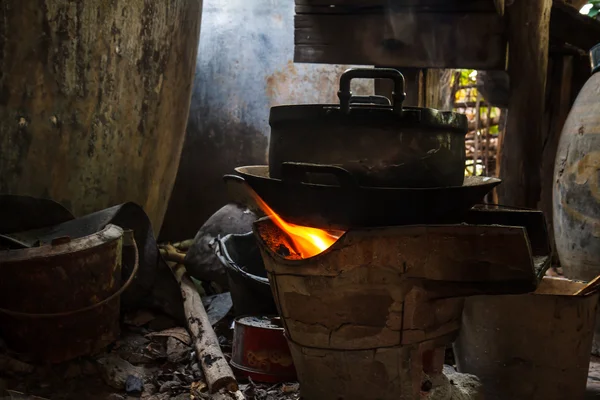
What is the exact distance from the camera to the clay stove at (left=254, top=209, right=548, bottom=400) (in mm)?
1728

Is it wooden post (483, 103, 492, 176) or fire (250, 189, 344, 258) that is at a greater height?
wooden post (483, 103, 492, 176)

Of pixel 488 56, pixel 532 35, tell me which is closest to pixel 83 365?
pixel 488 56

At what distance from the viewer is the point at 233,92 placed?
515 centimetres

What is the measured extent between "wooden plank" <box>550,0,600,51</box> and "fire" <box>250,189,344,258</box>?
2595 mm

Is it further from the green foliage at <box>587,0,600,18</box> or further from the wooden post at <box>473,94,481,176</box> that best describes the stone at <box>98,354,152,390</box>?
the wooden post at <box>473,94,481,176</box>

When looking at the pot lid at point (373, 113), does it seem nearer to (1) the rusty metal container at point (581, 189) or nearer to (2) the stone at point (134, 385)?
(2) the stone at point (134, 385)

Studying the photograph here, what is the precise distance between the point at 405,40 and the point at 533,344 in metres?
1.56

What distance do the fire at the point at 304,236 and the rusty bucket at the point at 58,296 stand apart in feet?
2.68

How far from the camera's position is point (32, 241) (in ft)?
8.94

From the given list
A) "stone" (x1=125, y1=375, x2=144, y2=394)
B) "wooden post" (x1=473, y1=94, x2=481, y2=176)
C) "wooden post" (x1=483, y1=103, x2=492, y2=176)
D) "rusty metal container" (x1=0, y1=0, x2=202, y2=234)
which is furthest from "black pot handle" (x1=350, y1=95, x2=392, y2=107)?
"wooden post" (x1=473, y1=94, x2=481, y2=176)

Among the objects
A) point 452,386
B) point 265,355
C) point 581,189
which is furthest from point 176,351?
point 581,189

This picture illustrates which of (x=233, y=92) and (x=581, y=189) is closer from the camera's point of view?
(x=581, y=189)

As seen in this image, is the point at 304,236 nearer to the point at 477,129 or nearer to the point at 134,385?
the point at 134,385

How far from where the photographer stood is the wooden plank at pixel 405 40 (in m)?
2.93
